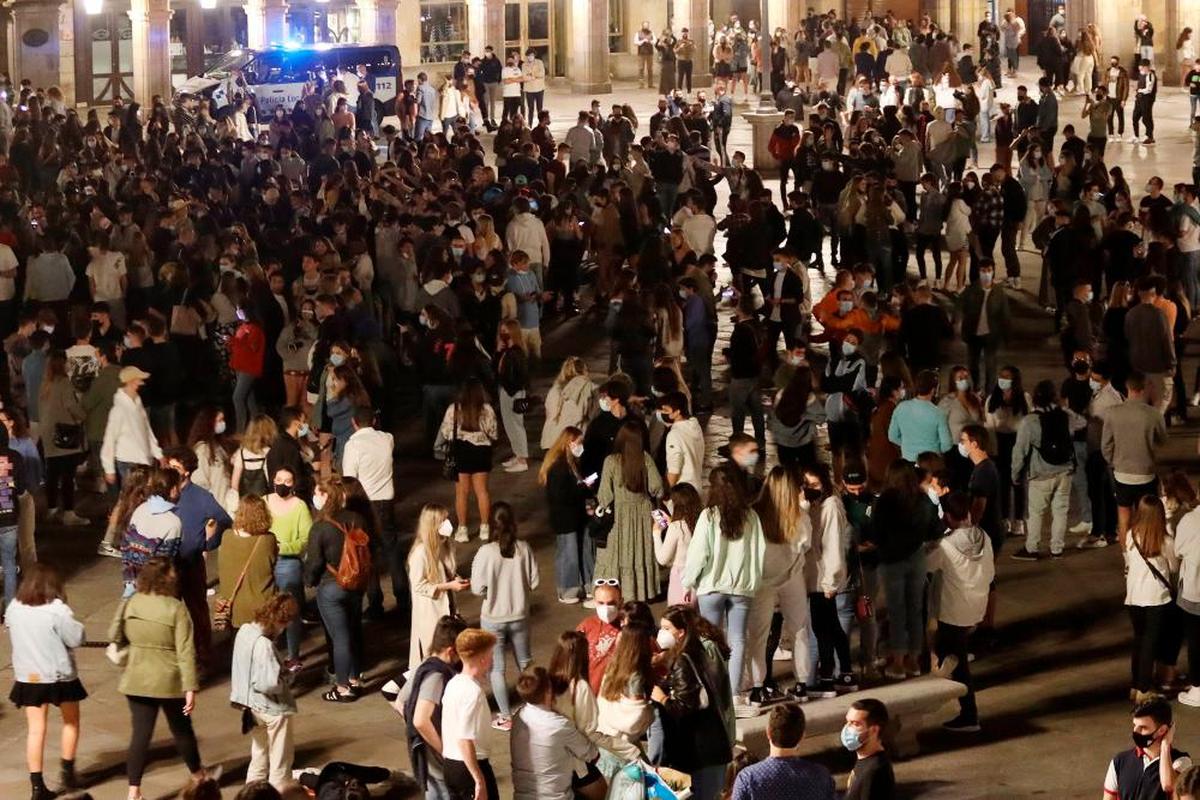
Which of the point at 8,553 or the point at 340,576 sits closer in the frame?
the point at 340,576

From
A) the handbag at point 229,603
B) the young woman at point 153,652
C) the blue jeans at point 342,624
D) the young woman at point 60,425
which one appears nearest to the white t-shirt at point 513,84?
the young woman at point 60,425

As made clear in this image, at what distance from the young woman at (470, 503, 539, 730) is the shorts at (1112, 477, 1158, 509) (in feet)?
15.2

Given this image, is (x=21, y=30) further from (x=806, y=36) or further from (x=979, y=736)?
(x=979, y=736)

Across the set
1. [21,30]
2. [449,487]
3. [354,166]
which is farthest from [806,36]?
[449,487]

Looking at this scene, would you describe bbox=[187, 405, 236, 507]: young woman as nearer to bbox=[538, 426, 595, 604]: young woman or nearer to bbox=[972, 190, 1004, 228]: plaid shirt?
bbox=[538, 426, 595, 604]: young woman

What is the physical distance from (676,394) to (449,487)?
362 centimetres

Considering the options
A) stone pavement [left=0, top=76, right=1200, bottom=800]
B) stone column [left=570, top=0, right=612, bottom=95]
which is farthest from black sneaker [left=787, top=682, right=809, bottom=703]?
stone column [left=570, top=0, right=612, bottom=95]

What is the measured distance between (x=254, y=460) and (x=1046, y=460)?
532cm

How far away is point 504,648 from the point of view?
13172mm

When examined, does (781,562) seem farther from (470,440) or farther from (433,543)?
(470,440)

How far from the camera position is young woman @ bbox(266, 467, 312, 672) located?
1349 centimetres

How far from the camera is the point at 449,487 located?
18.1 m

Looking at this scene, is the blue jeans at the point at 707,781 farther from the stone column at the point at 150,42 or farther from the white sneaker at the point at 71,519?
the stone column at the point at 150,42

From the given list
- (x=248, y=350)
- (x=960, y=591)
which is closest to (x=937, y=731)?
(x=960, y=591)
